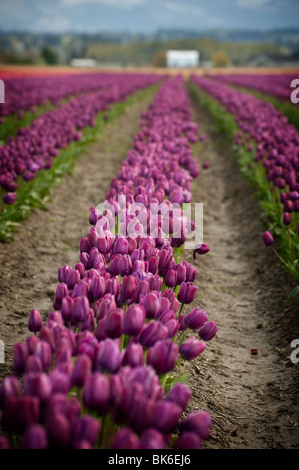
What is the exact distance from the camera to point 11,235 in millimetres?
6172

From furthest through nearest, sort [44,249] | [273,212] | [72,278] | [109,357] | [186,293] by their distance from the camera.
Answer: [273,212] → [44,249] → [186,293] → [72,278] → [109,357]

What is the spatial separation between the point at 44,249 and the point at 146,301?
4.29 m

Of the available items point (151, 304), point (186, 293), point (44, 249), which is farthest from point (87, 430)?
point (44, 249)

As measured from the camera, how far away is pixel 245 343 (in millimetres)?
4559

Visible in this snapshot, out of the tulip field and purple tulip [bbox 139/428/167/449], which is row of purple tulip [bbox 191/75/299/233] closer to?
the tulip field

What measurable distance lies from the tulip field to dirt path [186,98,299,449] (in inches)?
0.7

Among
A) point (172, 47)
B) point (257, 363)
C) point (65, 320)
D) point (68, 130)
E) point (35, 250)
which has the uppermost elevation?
point (172, 47)

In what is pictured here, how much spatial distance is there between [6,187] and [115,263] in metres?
3.20

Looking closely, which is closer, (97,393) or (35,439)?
(35,439)

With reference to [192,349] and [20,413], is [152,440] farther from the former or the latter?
[192,349]

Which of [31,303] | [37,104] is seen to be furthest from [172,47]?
[31,303]

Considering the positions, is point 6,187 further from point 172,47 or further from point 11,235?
point 172,47
